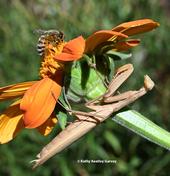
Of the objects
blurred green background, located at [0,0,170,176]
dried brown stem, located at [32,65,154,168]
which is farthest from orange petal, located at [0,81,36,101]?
blurred green background, located at [0,0,170,176]

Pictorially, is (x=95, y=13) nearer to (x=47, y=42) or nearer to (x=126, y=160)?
(x=126, y=160)

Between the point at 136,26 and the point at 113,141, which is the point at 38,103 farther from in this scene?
the point at 113,141

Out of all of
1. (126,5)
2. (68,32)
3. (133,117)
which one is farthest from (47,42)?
(126,5)

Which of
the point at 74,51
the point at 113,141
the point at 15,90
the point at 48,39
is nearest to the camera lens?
the point at 74,51

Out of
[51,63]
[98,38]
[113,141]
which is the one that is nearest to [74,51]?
[98,38]

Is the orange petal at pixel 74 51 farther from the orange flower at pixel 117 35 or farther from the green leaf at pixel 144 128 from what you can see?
the green leaf at pixel 144 128

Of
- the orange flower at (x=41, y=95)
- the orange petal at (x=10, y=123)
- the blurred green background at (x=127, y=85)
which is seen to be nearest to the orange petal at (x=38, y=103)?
the orange flower at (x=41, y=95)
